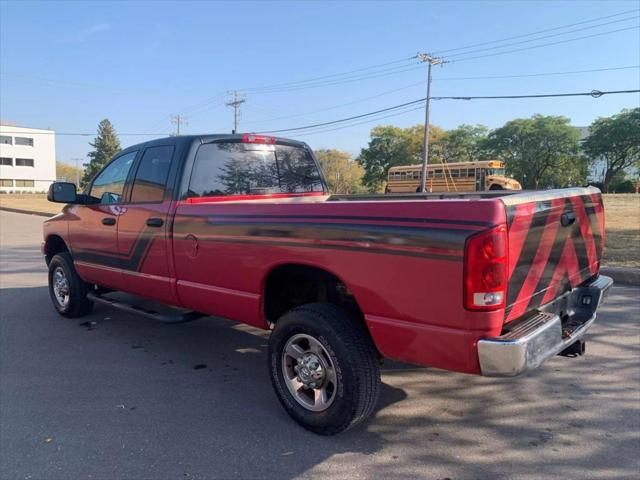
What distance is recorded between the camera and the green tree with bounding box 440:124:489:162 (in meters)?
74.2

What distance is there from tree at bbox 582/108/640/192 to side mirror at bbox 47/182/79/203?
6985 cm

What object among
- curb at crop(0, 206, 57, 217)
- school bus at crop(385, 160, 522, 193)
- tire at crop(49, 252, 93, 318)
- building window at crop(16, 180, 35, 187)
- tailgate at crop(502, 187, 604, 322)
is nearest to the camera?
tailgate at crop(502, 187, 604, 322)

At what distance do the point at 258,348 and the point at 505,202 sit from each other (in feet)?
10.5

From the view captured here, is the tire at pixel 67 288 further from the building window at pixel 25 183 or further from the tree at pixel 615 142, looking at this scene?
the building window at pixel 25 183

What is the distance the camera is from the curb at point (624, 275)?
7613mm

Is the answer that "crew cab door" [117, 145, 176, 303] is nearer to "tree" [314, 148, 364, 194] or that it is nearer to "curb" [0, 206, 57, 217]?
"curb" [0, 206, 57, 217]

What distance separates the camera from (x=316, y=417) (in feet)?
10.6

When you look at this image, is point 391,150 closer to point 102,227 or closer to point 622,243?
point 622,243

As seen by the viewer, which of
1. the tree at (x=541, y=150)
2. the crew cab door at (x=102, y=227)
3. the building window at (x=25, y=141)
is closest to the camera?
the crew cab door at (x=102, y=227)

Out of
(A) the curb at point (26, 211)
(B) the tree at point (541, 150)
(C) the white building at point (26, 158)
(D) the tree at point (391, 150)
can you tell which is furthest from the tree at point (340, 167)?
(A) the curb at point (26, 211)

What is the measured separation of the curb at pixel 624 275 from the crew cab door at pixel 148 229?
674cm

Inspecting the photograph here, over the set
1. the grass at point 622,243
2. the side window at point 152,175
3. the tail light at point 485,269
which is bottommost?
the grass at point 622,243

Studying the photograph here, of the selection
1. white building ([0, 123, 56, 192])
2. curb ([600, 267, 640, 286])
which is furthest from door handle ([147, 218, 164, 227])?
white building ([0, 123, 56, 192])

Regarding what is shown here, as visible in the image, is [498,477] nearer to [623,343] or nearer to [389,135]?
[623,343]
